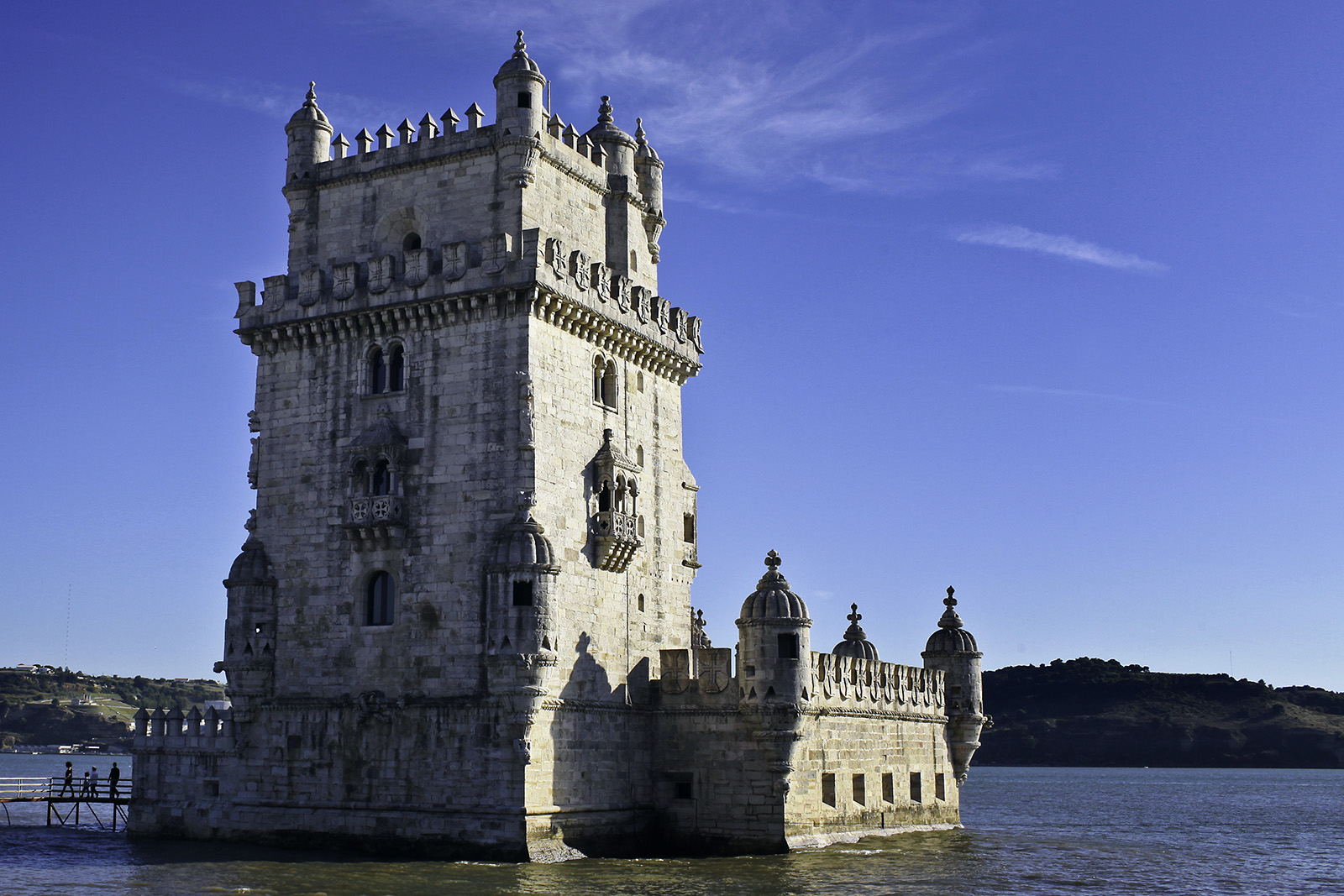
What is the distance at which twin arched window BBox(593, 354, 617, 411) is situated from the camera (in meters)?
40.5

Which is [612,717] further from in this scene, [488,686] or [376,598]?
[376,598]

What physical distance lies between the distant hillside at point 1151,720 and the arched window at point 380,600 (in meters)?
135

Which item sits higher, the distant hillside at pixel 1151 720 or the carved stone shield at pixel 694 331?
the carved stone shield at pixel 694 331

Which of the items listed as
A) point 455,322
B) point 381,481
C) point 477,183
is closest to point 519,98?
point 477,183

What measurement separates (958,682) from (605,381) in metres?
18.7

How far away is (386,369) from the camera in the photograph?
128 ft

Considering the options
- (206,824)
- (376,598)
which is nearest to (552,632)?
(376,598)

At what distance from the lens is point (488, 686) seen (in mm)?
35469

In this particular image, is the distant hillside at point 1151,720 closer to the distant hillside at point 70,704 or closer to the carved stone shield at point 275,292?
the distant hillside at point 70,704

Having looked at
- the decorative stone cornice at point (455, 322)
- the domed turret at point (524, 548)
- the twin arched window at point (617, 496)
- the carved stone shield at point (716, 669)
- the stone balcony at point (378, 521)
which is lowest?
the carved stone shield at point (716, 669)

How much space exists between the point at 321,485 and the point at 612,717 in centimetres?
1041

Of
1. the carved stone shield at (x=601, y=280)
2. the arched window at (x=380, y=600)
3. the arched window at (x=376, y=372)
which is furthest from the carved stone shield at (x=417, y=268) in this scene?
the arched window at (x=380, y=600)

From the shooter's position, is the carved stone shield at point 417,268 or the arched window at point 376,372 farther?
the arched window at point 376,372

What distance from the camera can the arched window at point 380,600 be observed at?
37.8m
